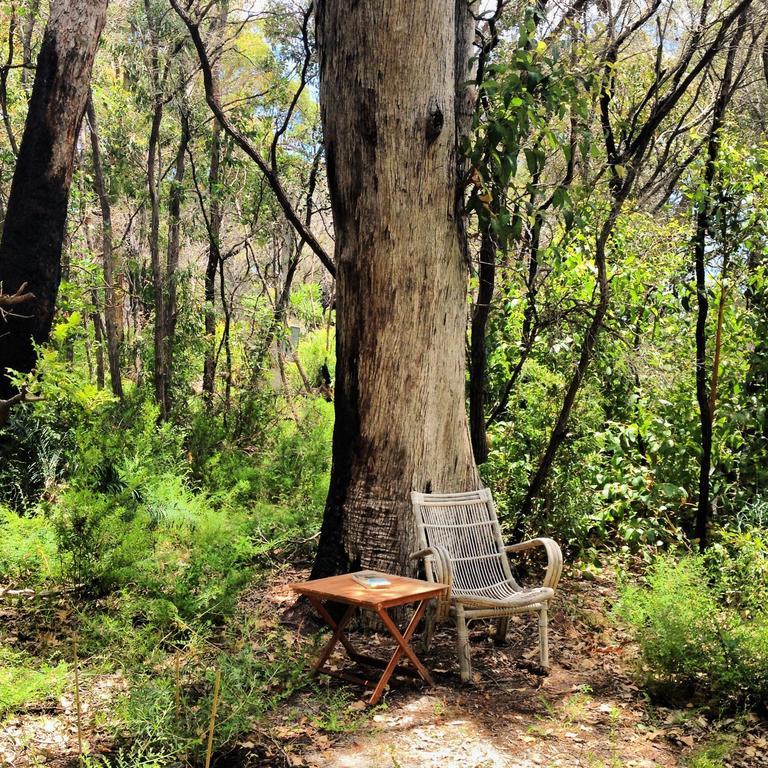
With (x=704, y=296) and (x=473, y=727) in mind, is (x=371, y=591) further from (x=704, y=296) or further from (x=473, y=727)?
(x=704, y=296)

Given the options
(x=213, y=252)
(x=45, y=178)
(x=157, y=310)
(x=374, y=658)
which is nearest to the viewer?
(x=374, y=658)

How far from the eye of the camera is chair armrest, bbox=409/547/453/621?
4414 mm

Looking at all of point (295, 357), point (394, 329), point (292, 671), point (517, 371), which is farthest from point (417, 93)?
point (295, 357)

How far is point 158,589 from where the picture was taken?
198 inches

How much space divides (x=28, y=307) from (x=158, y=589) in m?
3.72

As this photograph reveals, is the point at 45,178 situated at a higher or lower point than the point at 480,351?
higher

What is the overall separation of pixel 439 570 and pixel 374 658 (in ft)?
2.07

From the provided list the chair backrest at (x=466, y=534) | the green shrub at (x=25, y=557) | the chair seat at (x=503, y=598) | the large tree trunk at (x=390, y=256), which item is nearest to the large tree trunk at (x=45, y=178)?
the green shrub at (x=25, y=557)

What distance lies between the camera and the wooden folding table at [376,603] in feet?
12.9

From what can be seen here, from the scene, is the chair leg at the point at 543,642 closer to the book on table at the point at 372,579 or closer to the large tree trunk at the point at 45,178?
the book on table at the point at 372,579

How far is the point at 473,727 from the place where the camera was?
152 inches

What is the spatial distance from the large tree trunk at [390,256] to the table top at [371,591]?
0.70m

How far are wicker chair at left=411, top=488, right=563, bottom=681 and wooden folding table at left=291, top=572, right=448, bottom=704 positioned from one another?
8.5 inches

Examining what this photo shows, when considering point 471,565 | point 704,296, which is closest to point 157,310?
point 471,565
